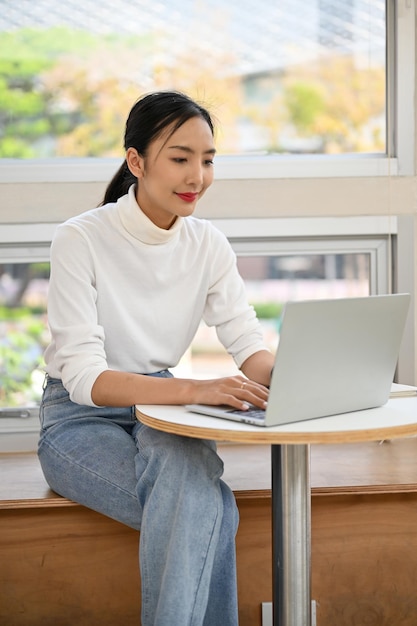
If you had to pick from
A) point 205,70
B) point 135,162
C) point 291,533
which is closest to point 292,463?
point 291,533

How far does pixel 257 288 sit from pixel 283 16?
0.78m

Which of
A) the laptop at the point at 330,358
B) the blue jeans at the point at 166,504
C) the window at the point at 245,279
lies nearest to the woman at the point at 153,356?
the blue jeans at the point at 166,504

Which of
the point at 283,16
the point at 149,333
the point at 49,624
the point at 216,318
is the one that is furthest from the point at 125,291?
the point at 283,16

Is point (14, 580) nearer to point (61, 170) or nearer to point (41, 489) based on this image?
point (41, 489)

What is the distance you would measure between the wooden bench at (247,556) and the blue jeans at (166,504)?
150mm

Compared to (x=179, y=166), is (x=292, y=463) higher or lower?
lower

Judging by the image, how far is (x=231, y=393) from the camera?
4.91ft

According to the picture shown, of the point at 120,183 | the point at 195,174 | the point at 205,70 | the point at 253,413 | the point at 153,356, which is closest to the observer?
the point at 253,413

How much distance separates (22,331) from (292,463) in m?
1.26

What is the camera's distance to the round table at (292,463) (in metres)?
1.36

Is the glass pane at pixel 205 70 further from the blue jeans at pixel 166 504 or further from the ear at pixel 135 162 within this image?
the blue jeans at pixel 166 504

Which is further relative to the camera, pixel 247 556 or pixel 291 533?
pixel 247 556

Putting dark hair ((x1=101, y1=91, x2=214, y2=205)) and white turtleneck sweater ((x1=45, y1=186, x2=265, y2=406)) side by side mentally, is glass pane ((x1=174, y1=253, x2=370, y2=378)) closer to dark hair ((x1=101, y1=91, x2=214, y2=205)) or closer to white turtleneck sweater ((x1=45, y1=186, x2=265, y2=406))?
white turtleneck sweater ((x1=45, y1=186, x2=265, y2=406))

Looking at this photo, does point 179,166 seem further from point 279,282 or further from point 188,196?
point 279,282
